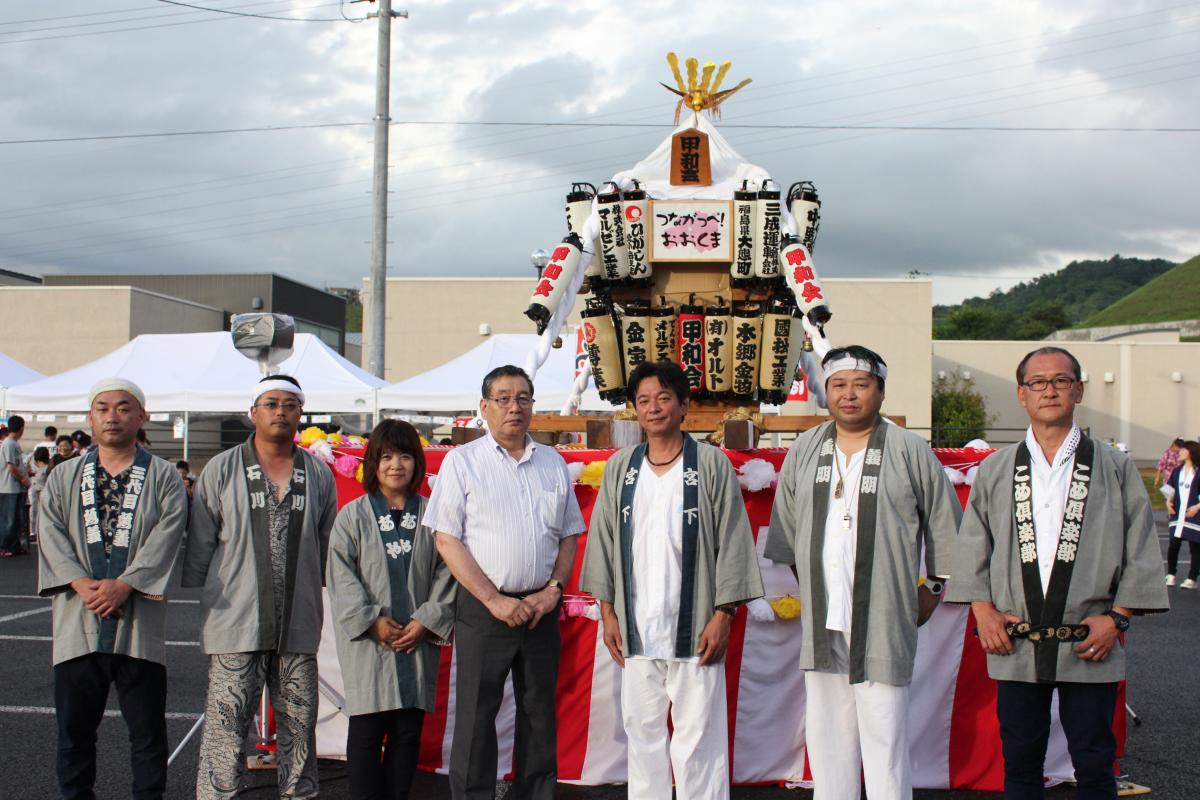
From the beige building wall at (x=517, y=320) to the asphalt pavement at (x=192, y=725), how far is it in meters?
16.4

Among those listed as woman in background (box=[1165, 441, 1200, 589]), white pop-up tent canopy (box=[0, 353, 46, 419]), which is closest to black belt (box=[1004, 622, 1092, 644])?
woman in background (box=[1165, 441, 1200, 589])

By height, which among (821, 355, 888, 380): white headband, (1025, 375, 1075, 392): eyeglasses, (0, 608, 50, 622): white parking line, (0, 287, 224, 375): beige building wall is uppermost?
(0, 287, 224, 375): beige building wall

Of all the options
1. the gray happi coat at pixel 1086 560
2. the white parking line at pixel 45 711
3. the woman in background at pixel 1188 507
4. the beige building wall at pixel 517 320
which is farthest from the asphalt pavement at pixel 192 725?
the beige building wall at pixel 517 320

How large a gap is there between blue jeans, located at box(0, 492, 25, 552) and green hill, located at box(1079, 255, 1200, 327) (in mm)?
61214

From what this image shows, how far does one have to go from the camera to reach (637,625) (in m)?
3.42

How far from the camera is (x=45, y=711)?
5.32 metres

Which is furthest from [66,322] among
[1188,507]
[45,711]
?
[1188,507]

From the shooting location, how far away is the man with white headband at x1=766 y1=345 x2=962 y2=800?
126 inches

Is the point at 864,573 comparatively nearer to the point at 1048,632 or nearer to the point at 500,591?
the point at 1048,632

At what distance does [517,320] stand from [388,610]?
21008mm

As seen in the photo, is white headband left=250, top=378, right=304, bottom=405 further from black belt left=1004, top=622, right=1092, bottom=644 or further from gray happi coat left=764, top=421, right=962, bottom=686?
black belt left=1004, top=622, right=1092, bottom=644

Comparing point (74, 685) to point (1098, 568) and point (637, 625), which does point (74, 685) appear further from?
point (1098, 568)

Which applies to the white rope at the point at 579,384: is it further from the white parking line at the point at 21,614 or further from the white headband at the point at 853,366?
the white parking line at the point at 21,614

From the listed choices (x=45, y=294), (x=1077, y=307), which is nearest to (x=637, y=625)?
(x=45, y=294)
